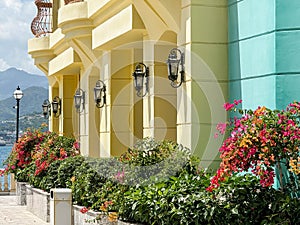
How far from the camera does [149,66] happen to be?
1332 centimetres

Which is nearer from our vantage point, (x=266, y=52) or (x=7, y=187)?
(x=266, y=52)

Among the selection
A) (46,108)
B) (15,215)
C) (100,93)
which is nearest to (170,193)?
(100,93)

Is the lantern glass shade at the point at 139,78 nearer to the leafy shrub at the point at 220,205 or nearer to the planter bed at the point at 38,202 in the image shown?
the planter bed at the point at 38,202

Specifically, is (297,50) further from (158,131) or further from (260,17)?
(158,131)

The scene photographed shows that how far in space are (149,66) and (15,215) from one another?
18.8 feet

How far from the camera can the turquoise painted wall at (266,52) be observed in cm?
983

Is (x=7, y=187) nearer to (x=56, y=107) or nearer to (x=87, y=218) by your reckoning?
A: (x=56, y=107)

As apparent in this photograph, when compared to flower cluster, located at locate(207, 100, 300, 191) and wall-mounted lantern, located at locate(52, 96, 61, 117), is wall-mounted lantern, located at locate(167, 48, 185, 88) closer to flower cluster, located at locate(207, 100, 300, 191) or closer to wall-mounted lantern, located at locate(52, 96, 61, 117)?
flower cluster, located at locate(207, 100, 300, 191)

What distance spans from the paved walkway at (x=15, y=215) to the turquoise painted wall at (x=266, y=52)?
6206mm

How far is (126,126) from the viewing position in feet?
51.9

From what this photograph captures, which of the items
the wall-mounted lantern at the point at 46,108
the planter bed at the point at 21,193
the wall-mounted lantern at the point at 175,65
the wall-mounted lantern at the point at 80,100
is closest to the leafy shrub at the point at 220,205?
the wall-mounted lantern at the point at 175,65

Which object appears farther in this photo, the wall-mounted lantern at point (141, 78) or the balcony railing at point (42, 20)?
the balcony railing at point (42, 20)

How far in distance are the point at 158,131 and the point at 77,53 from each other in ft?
19.2

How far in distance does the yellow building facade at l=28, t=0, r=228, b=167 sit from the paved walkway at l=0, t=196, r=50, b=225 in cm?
204
